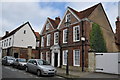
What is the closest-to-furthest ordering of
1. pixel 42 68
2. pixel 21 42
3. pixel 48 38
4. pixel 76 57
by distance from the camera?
pixel 42 68 → pixel 76 57 → pixel 48 38 → pixel 21 42

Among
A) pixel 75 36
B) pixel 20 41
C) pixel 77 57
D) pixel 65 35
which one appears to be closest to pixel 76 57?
pixel 77 57

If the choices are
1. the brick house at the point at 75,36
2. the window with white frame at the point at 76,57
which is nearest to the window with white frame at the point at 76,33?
the brick house at the point at 75,36

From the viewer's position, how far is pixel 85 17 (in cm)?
1780

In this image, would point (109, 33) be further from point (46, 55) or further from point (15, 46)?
point (15, 46)

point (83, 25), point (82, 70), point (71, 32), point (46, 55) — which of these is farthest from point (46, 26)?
point (82, 70)

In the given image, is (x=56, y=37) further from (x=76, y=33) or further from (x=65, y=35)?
(x=76, y=33)

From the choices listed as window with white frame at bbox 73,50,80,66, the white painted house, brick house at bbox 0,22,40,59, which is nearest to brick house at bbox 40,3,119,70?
window with white frame at bbox 73,50,80,66

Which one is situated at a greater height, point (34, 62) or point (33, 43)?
point (33, 43)

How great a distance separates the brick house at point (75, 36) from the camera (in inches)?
692

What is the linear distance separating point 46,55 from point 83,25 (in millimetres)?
9586

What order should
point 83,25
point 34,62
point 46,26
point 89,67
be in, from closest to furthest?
point 34,62 < point 89,67 < point 83,25 < point 46,26

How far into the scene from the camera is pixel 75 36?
19.0m

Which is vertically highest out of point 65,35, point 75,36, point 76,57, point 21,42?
point 65,35

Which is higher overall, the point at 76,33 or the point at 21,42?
the point at 76,33
